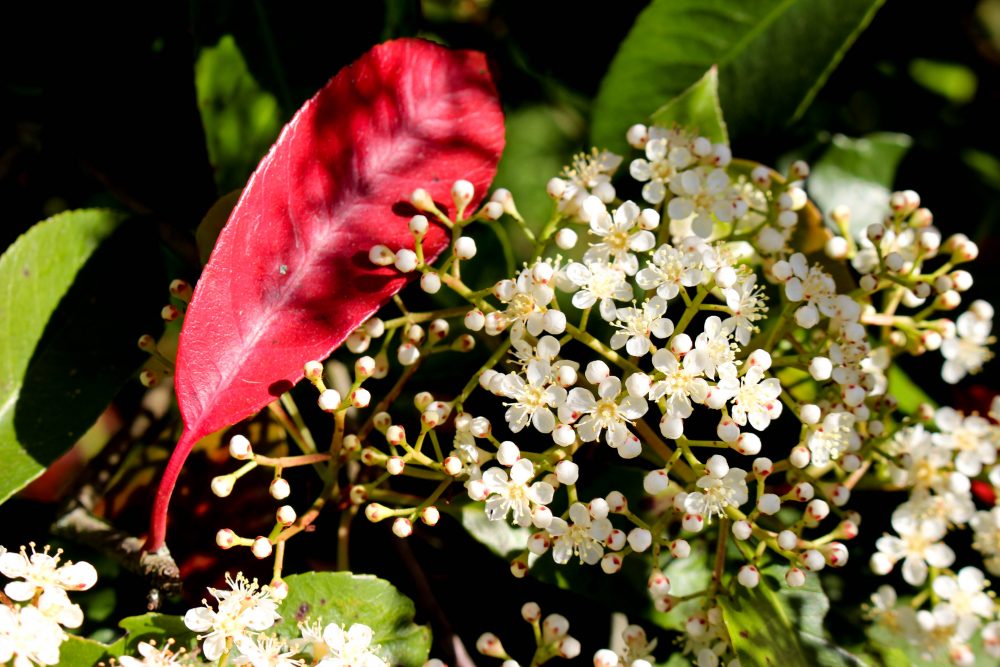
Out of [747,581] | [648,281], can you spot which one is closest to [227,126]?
[648,281]

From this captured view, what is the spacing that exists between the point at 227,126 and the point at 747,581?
80 centimetres

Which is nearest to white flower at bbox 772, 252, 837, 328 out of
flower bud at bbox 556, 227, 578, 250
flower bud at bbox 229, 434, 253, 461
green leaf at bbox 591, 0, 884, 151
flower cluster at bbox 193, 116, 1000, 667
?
flower cluster at bbox 193, 116, 1000, 667

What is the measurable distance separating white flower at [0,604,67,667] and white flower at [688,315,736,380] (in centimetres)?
62

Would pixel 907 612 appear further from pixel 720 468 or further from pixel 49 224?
pixel 49 224

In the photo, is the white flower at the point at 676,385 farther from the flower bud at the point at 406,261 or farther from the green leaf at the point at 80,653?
the green leaf at the point at 80,653

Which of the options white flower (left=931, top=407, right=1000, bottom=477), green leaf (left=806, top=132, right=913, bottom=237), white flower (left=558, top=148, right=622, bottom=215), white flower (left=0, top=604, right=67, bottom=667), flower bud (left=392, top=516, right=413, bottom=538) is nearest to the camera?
white flower (left=0, top=604, right=67, bottom=667)

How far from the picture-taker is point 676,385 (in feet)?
2.93

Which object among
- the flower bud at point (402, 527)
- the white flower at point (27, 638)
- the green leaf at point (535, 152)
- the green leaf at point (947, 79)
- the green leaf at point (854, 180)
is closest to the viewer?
the white flower at point (27, 638)

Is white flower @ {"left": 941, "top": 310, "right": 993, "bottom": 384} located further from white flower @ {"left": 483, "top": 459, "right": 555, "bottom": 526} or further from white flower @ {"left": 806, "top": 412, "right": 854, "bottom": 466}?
white flower @ {"left": 483, "top": 459, "right": 555, "bottom": 526}

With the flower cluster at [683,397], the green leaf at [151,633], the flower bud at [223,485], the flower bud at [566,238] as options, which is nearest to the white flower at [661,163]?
the flower cluster at [683,397]

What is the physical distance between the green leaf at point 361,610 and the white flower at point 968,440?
2.16ft

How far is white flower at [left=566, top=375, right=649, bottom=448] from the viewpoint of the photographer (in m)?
0.88

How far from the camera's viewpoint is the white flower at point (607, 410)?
875 mm

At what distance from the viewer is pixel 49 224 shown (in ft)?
3.51
